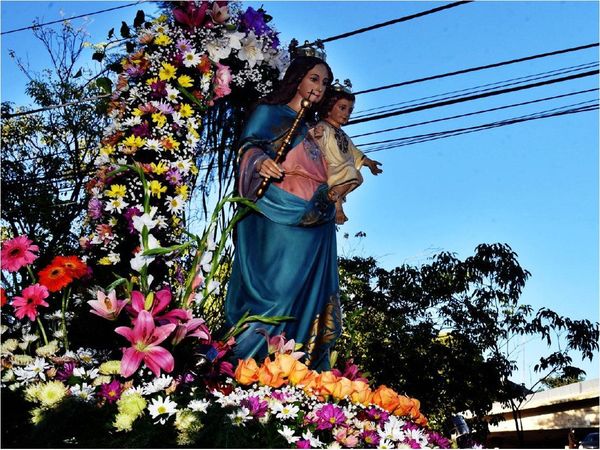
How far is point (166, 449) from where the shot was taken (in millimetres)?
2820

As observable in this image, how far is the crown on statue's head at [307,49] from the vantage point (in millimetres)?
5887

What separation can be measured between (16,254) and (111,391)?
100cm

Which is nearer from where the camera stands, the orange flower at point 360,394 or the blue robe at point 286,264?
the orange flower at point 360,394

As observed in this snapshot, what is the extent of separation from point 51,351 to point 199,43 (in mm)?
2608

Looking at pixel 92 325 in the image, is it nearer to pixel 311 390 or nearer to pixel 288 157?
pixel 311 390

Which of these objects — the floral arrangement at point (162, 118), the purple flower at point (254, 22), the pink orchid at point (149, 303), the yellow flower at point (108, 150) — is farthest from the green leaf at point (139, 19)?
the pink orchid at point (149, 303)

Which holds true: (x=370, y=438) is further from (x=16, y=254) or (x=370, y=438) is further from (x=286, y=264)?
(x=286, y=264)

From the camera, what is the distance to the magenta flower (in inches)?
132

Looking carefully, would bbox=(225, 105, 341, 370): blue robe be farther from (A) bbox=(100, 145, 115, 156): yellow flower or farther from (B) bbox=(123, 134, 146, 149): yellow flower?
(A) bbox=(100, 145, 115, 156): yellow flower

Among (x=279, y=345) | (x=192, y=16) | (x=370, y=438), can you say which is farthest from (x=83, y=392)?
(x=192, y=16)

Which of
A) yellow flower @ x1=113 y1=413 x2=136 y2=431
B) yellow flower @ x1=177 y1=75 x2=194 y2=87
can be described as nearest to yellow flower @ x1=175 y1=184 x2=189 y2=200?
yellow flower @ x1=177 y1=75 x2=194 y2=87

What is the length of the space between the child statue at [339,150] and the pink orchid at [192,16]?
1.09 m

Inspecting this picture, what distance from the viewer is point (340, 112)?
19.8 feet

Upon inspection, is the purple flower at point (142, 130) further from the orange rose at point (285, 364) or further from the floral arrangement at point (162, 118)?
the orange rose at point (285, 364)
